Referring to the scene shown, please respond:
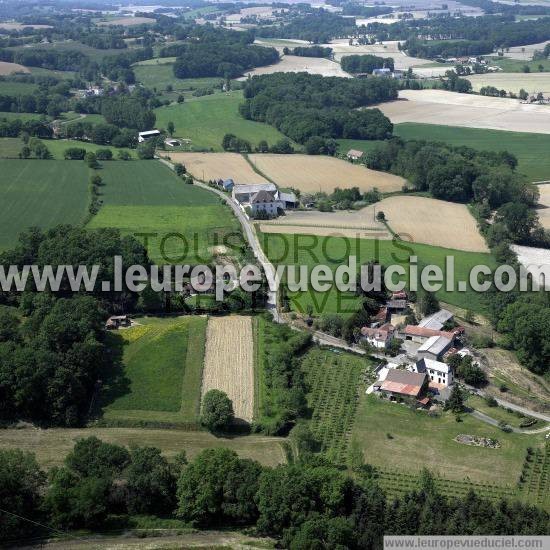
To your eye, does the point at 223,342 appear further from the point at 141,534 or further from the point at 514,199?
the point at 514,199

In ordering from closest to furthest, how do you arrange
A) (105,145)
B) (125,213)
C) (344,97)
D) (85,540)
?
(85,540) → (125,213) → (105,145) → (344,97)

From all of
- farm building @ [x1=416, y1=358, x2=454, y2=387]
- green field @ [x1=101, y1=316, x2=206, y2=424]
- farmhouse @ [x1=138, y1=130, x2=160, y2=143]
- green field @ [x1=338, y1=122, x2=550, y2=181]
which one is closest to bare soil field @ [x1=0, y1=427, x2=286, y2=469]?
green field @ [x1=101, y1=316, x2=206, y2=424]

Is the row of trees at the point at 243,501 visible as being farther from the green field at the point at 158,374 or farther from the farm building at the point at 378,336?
the farm building at the point at 378,336

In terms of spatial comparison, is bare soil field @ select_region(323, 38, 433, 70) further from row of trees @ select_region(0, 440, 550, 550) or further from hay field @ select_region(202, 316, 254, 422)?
row of trees @ select_region(0, 440, 550, 550)

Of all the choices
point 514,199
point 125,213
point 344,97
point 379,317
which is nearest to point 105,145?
point 125,213

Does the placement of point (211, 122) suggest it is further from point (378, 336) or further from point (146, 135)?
point (378, 336)

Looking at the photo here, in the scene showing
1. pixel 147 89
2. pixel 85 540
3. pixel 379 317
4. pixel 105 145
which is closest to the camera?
pixel 85 540

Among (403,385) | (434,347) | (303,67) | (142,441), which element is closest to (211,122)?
(303,67)
